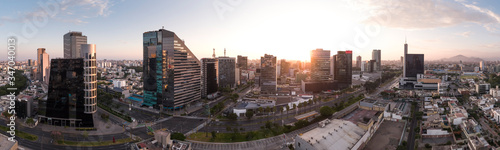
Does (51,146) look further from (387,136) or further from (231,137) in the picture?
(387,136)

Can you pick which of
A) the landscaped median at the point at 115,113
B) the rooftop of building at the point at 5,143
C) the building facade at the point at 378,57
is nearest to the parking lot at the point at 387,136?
the landscaped median at the point at 115,113

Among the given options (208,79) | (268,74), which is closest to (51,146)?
(208,79)

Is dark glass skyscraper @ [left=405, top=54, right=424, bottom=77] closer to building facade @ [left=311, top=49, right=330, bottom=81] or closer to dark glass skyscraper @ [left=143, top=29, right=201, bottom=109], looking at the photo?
building facade @ [left=311, top=49, right=330, bottom=81]

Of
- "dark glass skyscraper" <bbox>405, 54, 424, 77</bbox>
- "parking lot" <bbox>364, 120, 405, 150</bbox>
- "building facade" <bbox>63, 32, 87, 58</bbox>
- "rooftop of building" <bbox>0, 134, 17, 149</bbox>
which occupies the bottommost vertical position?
"parking lot" <bbox>364, 120, 405, 150</bbox>

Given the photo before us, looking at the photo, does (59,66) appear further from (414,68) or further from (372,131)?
(414,68)

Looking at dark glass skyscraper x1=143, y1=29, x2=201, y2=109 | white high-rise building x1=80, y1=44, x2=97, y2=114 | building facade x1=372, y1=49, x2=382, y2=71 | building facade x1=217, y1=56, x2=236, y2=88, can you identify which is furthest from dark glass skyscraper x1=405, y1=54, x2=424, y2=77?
white high-rise building x1=80, y1=44, x2=97, y2=114

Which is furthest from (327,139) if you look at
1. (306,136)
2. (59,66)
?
(59,66)
